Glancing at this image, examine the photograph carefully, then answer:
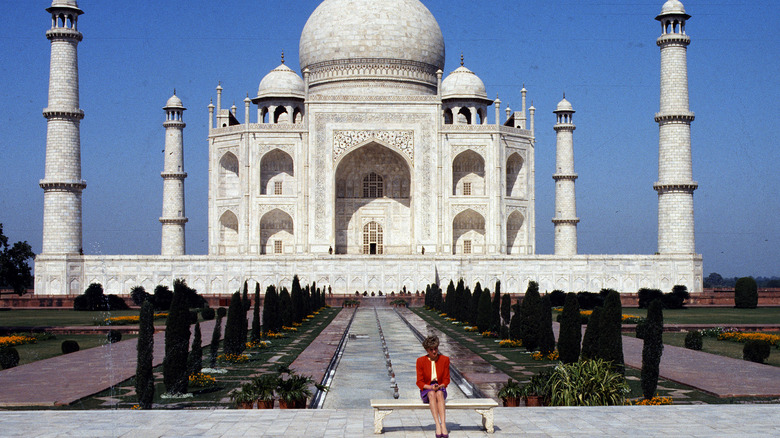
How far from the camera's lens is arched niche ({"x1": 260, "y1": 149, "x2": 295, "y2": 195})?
32.3m

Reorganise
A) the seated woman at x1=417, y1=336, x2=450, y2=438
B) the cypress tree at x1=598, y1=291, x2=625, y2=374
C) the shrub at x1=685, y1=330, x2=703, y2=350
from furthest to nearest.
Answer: the shrub at x1=685, y1=330, x2=703, y2=350, the cypress tree at x1=598, y1=291, x2=625, y2=374, the seated woman at x1=417, y1=336, x2=450, y2=438

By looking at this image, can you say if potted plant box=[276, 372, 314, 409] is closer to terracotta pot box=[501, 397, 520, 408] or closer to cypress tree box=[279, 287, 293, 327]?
terracotta pot box=[501, 397, 520, 408]

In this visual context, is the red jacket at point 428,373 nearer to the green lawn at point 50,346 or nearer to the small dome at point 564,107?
the green lawn at point 50,346

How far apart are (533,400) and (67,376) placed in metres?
5.11

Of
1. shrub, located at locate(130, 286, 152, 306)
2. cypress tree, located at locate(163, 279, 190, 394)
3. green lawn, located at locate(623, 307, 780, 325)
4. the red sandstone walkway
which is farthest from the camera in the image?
shrub, located at locate(130, 286, 152, 306)

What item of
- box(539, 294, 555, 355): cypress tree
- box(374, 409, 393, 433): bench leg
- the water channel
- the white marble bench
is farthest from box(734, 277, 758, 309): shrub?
box(374, 409, 393, 433): bench leg

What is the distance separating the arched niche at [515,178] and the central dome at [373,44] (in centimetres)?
464

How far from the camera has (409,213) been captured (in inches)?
1287

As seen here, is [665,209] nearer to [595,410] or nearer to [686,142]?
[686,142]

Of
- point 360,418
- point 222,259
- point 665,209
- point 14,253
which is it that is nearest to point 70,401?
point 360,418

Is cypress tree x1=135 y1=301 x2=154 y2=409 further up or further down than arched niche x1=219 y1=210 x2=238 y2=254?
further down

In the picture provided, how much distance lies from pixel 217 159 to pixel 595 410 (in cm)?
2698

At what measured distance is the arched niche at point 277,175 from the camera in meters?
32.3

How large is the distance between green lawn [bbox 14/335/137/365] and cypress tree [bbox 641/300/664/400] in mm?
7639
